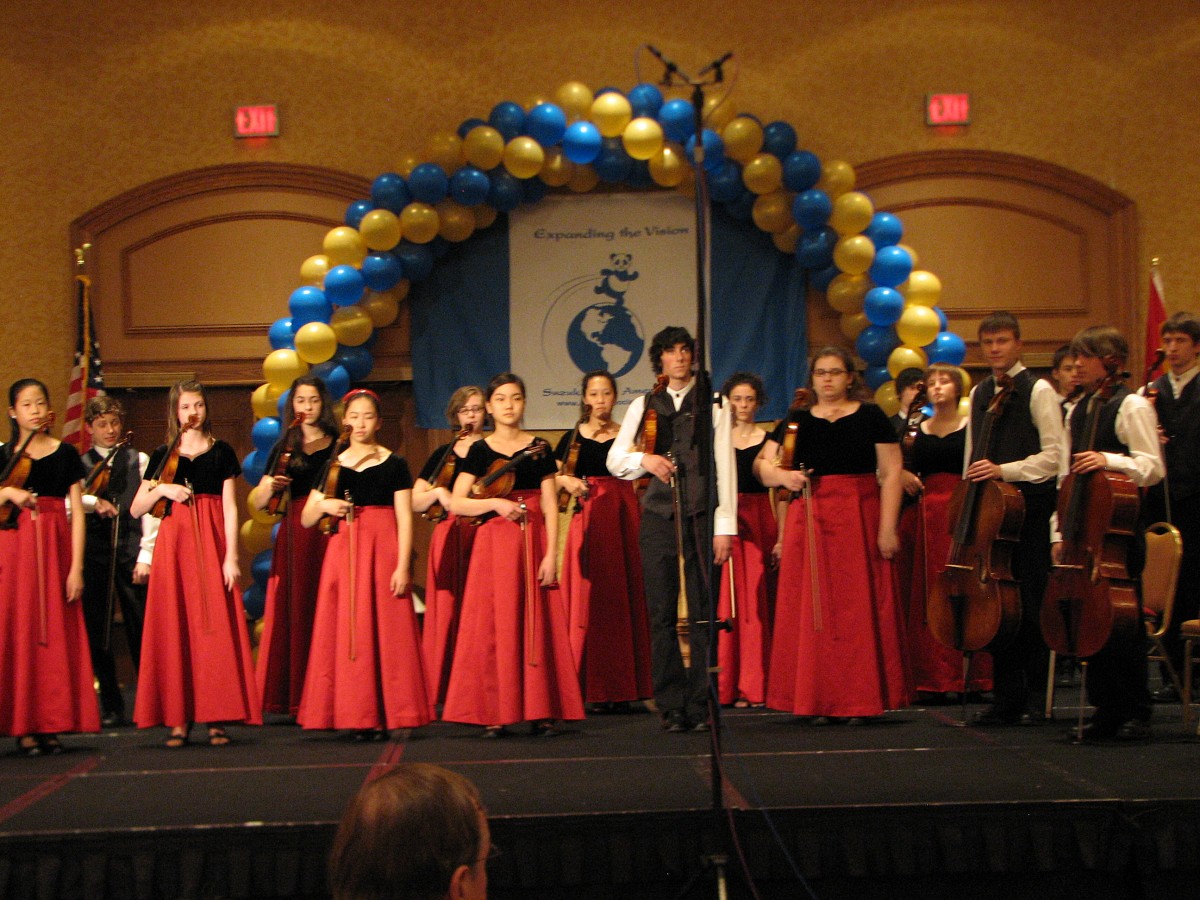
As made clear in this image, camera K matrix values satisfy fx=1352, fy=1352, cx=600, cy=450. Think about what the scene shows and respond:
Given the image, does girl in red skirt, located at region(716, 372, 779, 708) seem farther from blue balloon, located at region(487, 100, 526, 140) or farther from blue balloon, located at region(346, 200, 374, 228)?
blue balloon, located at region(346, 200, 374, 228)

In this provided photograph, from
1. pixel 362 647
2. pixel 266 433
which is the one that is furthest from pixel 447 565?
pixel 266 433

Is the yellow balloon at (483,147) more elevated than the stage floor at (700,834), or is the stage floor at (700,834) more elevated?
the yellow balloon at (483,147)

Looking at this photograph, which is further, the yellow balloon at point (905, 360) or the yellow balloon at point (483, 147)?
the yellow balloon at point (483, 147)

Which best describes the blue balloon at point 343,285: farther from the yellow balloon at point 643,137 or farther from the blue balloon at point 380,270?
the yellow balloon at point 643,137

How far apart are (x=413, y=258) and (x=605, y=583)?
278 centimetres

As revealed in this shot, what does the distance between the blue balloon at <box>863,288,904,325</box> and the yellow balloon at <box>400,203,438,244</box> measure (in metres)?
2.55

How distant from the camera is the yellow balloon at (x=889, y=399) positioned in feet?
24.6

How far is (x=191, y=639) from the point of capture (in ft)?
17.0

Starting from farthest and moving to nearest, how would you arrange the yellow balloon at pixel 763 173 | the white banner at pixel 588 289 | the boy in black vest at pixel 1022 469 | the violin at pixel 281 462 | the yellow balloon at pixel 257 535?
the white banner at pixel 588 289, the yellow balloon at pixel 763 173, the yellow balloon at pixel 257 535, the violin at pixel 281 462, the boy in black vest at pixel 1022 469

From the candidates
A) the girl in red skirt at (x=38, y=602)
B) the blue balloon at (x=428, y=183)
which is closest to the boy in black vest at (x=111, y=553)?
the girl in red skirt at (x=38, y=602)

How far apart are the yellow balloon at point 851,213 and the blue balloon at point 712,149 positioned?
2.43ft

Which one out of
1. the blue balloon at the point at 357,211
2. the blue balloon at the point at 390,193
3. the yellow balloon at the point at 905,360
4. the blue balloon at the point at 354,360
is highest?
the blue balloon at the point at 390,193

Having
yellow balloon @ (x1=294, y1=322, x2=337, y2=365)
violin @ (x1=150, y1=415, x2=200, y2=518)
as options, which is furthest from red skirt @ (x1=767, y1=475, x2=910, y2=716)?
yellow balloon @ (x1=294, y1=322, x2=337, y2=365)

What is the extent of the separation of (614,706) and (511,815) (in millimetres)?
2544
